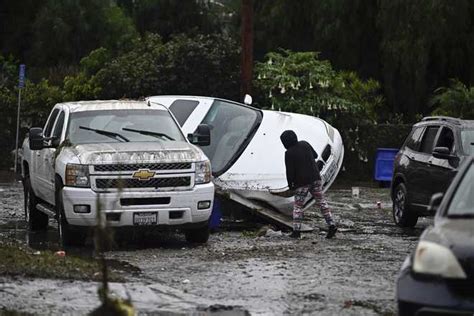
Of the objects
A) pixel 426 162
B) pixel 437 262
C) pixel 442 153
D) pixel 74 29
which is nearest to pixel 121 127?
pixel 442 153

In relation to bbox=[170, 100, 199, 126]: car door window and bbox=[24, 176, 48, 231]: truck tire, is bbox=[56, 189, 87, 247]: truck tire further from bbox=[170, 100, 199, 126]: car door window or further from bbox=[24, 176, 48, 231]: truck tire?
bbox=[170, 100, 199, 126]: car door window

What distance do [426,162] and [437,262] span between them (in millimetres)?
9738

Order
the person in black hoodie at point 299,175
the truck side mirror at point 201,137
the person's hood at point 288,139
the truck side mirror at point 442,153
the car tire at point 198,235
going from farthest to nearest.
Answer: the truck side mirror at point 442,153 < the truck side mirror at point 201,137 < the person in black hoodie at point 299,175 < the person's hood at point 288,139 < the car tire at point 198,235

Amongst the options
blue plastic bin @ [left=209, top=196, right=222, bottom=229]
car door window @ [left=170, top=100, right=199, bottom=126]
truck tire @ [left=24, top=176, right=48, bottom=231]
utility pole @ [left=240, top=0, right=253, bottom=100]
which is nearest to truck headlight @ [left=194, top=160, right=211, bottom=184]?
blue plastic bin @ [left=209, top=196, right=222, bottom=229]

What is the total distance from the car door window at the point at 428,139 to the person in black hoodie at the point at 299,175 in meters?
2.54

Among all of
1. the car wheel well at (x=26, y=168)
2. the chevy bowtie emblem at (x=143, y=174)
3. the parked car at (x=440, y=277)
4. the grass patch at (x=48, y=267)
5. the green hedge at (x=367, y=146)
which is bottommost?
the green hedge at (x=367, y=146)

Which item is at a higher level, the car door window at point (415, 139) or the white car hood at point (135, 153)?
the white car hood at point (135, 153)

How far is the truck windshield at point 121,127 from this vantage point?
15172mm

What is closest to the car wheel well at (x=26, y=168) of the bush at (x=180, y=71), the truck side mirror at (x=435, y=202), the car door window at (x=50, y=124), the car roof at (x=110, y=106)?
the car door window at (x=50, y=124)

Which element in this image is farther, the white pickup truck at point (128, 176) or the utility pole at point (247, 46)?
the utility pole at point (247, 46)

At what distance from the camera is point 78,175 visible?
553 inches

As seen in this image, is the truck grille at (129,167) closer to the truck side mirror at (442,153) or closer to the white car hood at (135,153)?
the white car hood at (135,153)

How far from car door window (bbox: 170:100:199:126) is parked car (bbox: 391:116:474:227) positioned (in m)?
3.63

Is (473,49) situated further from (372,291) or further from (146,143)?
(372,291)
